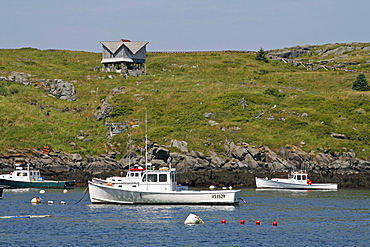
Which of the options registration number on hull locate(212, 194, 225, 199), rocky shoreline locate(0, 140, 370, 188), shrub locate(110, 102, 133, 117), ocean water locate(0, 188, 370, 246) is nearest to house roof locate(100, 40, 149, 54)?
shrub locate(110, 102, 133, 117)

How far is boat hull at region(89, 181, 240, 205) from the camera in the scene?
50.8m

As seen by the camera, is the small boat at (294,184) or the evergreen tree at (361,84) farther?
the evergreen tree at (361,84)

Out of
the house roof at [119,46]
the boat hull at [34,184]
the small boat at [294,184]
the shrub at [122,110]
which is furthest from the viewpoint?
the house roof at [119,46]

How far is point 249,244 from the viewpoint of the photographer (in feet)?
115

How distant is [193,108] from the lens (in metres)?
111

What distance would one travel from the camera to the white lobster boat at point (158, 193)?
50.9 m

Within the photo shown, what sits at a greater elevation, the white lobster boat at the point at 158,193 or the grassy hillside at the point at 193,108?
the grassy hillside at the point at 193,108

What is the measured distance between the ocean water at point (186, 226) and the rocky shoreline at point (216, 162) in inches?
800

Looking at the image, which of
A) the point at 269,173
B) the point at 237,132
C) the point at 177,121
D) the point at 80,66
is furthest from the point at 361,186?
the point at 80,66

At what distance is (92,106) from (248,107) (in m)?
32.7

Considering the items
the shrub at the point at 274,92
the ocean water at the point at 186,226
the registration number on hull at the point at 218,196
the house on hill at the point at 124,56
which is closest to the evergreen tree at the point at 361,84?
the shrub at the point at 274,92

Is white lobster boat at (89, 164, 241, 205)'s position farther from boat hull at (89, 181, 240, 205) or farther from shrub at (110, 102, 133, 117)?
shrub at (110, 102, 133, 117)

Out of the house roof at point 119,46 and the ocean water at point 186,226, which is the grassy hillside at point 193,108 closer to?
the house roof at point 119,46

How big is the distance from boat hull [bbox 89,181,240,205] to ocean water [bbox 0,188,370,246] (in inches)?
26.1
